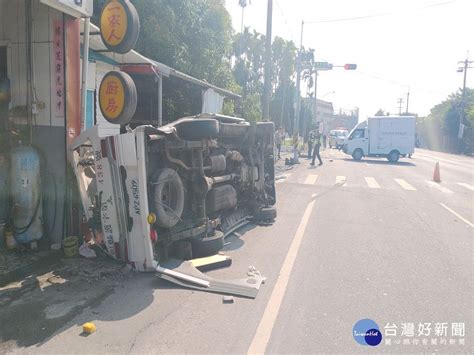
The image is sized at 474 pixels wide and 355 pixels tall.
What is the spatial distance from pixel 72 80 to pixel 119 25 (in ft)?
3.58

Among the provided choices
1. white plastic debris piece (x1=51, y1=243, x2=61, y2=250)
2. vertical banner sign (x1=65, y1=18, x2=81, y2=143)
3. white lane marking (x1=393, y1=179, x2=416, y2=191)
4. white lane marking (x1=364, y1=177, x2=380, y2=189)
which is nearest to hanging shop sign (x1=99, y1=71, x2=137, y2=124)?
vertical banner sign (x1=65, y1=18, x2=81, y2=143)

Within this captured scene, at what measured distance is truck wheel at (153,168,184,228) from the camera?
18.0 feet

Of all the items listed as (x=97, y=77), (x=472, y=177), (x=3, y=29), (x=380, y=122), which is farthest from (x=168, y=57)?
(x=380, y=122)

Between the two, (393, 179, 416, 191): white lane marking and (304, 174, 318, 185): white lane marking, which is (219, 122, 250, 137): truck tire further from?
(393, 179, 416, 191): white lane marking

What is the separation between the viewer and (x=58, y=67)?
21.0 ft

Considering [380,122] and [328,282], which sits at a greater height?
[380,122]

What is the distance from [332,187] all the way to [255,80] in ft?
138

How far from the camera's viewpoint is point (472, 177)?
68.8 feet

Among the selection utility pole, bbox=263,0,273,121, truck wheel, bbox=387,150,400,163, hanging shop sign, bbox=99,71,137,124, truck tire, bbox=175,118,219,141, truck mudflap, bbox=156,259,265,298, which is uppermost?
utility pole, bbox=263,0,273,121

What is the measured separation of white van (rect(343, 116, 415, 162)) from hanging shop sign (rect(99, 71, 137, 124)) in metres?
26.7

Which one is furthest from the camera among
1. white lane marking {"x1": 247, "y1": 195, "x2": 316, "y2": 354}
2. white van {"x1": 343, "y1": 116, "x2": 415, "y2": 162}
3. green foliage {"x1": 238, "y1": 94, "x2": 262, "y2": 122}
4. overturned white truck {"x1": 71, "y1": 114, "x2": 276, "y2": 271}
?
white van {"x1": 343, "y1": 116, "x2": 415, "y2": 162}

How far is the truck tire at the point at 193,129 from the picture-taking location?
6031 mm

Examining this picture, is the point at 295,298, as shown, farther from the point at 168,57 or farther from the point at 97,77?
the point at 168,57

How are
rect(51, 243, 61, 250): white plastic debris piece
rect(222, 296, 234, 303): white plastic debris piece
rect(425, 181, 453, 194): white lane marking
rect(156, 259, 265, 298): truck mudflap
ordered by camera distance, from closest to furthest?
rect(222, 296, 234, 303): white plastic debris piece
rect(156, 259, 265, 298): truck mudflap
rect(51, 243, 61, 250): white plastic debris piece
rect(425, 181, 453, 194): white lane marking
